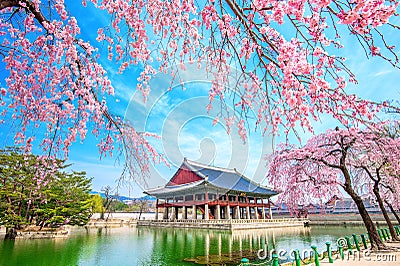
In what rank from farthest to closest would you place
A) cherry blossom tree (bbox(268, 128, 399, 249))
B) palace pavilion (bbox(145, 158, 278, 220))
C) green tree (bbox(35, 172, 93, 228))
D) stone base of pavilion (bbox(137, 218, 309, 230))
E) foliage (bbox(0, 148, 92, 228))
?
palace pavilion (bbox(145, 158, 278, 220)) → stone base of pavilion (bbox(137, 218, 309, 230)) → green tree (bbox(35, 172, 93, 228)) → foliage (bbox(0, 148, 92, 228)) → cherry blossom tree (bbox(268, 128, 399, 249))

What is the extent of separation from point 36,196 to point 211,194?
16.4 meters

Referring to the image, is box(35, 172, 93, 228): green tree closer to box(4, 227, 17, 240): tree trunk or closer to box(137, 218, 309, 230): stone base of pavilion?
box(4, 227, 17, 240): tree trunk

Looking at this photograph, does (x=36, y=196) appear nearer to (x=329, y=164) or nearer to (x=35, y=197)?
(x=35, y=197)

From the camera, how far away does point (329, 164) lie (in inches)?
320

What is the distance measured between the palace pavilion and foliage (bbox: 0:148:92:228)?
11.1 meters

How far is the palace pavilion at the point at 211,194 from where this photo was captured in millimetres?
25812

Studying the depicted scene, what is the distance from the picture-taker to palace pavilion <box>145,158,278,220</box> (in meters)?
25.8

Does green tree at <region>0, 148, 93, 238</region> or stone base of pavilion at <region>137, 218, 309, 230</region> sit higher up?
green tree at <region>0, 148, 93, 238</region>

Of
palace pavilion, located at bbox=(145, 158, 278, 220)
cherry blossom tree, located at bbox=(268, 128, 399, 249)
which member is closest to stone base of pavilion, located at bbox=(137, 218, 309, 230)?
palace pavilion, located at bbox=(145, 158, 278, 220)

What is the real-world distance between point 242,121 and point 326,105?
1.35 metres

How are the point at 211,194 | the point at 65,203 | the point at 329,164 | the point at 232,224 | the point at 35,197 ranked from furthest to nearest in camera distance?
the point at 211,194, the point at 232,224, the point at 65,203, the point at 35,197, the point at 329,164

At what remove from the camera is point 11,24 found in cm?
364

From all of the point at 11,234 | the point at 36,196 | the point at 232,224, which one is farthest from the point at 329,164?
the point at 11,234

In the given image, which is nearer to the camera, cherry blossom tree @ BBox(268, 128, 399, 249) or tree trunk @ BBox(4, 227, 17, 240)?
cherry blossom tree @ BBox(268, 128, 399, 249)
